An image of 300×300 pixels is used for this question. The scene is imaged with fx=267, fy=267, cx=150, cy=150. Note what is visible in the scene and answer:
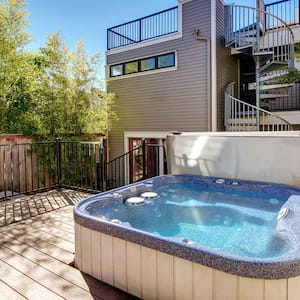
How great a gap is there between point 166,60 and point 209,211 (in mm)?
5566

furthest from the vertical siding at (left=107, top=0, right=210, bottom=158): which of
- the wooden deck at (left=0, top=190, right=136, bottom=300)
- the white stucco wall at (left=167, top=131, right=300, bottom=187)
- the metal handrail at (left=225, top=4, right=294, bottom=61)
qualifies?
the wooden deck at (left=0, top=190, right=136, bottom=300)

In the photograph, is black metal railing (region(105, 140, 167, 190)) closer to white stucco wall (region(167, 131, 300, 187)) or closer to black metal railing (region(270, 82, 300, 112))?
white stucco wall (region(167, 131, 300, 187))

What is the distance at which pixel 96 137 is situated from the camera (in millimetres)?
7582

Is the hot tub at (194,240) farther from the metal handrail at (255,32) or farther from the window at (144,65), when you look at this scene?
the window at (144,65)

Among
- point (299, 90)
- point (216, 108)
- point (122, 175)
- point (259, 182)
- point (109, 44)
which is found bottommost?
point (122, 175)

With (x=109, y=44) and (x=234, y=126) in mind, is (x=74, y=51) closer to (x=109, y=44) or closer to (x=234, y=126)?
(x=109, y=44)

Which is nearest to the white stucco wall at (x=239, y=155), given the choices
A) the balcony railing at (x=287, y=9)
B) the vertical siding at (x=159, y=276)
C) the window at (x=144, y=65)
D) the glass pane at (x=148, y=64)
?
the vertical siding at (x=159, y=276)

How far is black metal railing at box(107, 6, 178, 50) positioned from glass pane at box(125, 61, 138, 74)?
660mm

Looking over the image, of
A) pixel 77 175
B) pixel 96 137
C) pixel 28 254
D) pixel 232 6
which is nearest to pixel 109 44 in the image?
pixel 96 137

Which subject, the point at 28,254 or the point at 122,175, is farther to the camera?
the point at 122,175

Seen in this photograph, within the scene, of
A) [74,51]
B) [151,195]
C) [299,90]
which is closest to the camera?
[151,195]

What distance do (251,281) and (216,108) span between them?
602cm

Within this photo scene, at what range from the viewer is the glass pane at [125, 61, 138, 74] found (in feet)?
27.9

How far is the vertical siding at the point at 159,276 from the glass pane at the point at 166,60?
21.0ft
